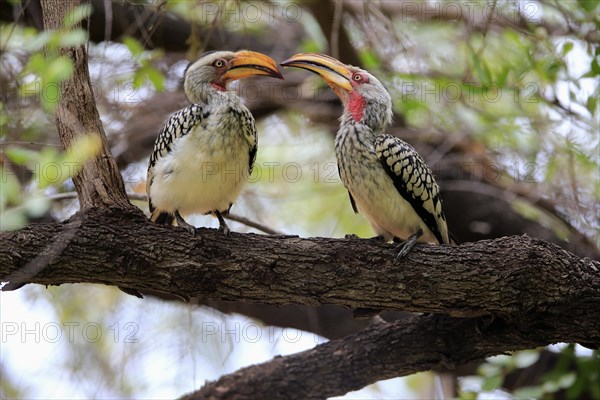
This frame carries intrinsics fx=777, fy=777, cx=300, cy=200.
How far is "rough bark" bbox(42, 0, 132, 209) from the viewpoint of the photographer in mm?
3494

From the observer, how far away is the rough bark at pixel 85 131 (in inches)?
138

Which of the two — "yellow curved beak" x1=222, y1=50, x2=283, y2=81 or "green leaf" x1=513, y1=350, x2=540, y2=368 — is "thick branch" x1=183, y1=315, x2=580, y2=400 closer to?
"green leaf" x1=513, y1=350, x2=540, y2=368

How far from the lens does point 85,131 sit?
3.54 metres

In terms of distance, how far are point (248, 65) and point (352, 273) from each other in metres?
1.29

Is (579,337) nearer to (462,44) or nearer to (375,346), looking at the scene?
(375,346)

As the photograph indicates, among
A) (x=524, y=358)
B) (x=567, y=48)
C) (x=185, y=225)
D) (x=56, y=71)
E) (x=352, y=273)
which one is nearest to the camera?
(x=56, y=71)

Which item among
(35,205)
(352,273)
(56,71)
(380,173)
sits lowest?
(35,205)

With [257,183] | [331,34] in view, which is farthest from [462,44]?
[257,183]

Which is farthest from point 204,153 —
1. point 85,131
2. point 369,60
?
point 369,60

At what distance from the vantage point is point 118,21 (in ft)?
18.2

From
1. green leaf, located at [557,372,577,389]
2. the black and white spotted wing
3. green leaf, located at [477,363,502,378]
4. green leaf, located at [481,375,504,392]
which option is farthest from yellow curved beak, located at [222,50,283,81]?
green leaf, located at [557,372,577,389]

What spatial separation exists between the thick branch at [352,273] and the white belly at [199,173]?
279mm

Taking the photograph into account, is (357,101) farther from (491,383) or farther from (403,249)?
A: (491,383)

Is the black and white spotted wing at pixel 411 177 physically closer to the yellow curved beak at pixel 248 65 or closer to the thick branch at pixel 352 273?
the thick branch at pixel 352 273
